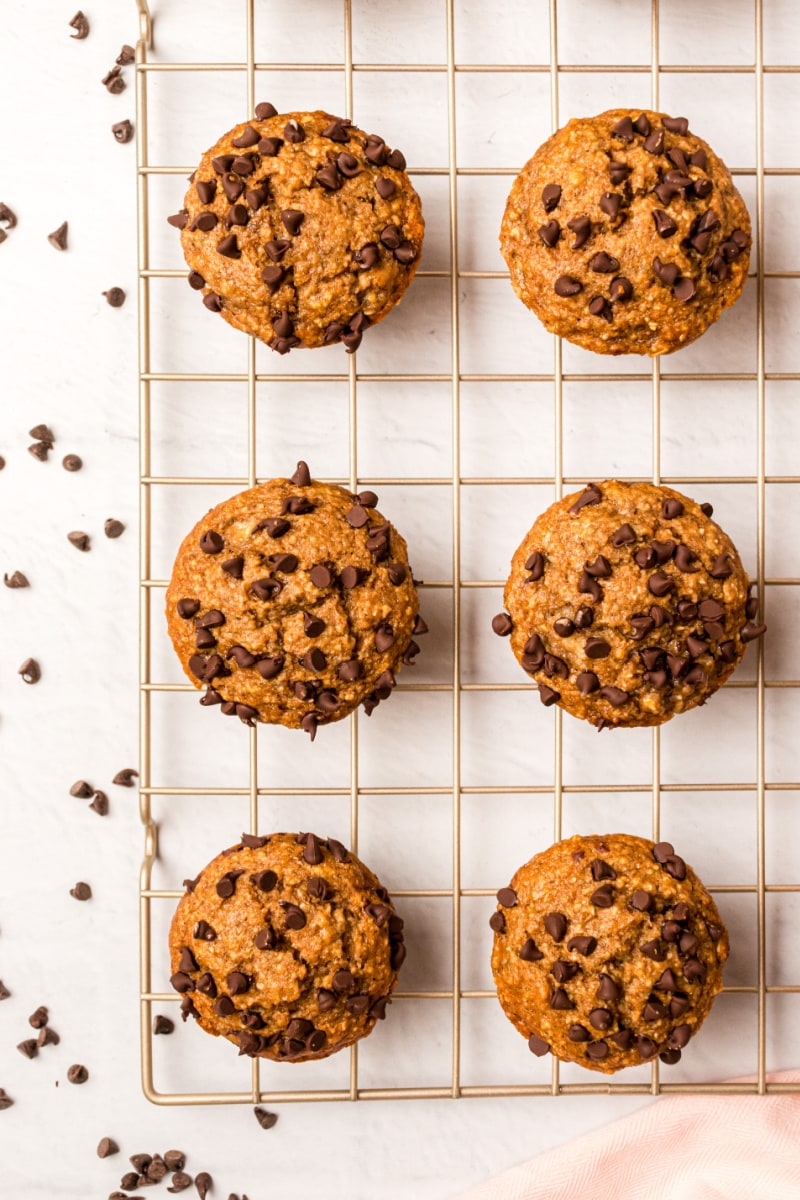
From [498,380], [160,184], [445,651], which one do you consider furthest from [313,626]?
[160,184]

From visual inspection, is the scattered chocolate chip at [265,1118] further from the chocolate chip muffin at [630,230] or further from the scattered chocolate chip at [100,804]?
the chocolate chip muffin at [630,230]

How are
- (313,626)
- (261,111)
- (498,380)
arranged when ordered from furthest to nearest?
(498,380)
(261,111)
(313,626)

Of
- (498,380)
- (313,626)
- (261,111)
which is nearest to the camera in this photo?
(313,626)

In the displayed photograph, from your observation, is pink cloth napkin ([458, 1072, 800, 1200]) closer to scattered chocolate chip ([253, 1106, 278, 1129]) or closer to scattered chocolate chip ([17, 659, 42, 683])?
scattered chocolate chip ([253, 1106, 278, 1129])

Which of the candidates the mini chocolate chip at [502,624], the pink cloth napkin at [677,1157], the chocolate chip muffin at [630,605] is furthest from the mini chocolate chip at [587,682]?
the pink cloth napkin at [677,1157]

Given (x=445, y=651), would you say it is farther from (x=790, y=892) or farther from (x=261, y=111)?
(x=261, y=111)

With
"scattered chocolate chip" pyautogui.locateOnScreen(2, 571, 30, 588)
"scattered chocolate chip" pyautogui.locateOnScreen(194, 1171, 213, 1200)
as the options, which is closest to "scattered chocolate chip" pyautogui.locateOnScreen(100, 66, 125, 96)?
"scattered chocolate chip" pyautogui.locateOnScreen(2, 571, 30, 588)

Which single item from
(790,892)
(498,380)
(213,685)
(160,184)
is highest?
(160,184)

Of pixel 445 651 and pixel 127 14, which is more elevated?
pixel 127 14
